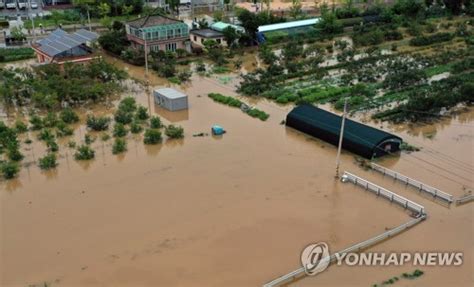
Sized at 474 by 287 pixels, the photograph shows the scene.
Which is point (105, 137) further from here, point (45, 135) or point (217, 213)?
point (217, 213)

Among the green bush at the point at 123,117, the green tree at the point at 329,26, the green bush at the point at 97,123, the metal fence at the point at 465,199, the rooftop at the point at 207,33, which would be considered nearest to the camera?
the metal fence at the point at 465,199

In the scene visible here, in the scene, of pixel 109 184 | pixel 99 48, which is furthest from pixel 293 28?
pixel 109 184

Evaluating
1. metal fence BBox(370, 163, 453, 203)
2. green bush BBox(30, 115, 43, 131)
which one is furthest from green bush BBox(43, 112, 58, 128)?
metal fence BBox(370, 163, 453, 203)

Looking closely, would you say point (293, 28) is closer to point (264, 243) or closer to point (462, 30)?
point (462, 30)

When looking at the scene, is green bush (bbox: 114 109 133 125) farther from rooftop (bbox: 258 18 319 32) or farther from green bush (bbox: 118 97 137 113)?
rooftop (bbox: 258 18 319 32)

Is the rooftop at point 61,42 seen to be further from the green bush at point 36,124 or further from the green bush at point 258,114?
the green bush at point 258,114

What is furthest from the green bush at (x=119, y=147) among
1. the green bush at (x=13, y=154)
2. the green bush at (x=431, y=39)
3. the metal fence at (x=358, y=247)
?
the green bush at (x=431, y=39)

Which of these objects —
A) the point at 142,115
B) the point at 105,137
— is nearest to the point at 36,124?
the point at 105,137
